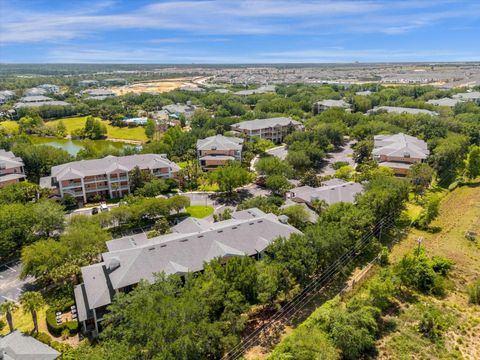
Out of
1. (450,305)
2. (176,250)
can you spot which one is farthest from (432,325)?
(176,250)

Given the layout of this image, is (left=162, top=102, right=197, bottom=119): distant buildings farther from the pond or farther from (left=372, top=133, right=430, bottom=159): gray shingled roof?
(left=372, top=133, right=430, bottom=159): gray shingled roof

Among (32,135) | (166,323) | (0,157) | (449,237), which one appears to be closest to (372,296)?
(166,323)

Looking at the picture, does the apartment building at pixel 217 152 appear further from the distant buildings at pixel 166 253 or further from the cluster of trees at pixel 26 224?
the cluster of trees at pixel 26 224

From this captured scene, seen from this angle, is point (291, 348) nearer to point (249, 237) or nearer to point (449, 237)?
point (249, 237)

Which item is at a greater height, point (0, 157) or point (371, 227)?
point (0, 157)

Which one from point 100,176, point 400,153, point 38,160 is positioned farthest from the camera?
point 400,153

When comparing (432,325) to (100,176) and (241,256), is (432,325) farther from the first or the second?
(100,176)

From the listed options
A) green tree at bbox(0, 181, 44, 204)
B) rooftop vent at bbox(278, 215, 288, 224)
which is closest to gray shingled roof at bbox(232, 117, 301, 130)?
rooftop vent at bbox(278, 215, 288, 224)
